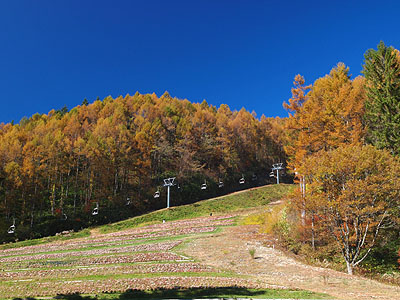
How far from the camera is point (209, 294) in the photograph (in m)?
10.9

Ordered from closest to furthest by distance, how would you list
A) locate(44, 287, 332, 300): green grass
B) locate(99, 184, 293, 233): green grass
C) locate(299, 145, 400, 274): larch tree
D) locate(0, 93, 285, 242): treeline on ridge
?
locate(44, 287, 332, 300): green grass < locate(299, 145, 400, 274): larch tree < locate(99, 184, 293, 233): green grass < locate(0, 93, 285, 242): treeline on ridge

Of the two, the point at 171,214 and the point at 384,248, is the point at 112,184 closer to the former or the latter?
the point at 171,214

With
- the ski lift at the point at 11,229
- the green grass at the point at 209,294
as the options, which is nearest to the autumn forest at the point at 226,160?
the ski lift at the point at 11,229

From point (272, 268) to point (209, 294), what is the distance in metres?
7.80

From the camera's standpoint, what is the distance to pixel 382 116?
77.9ft

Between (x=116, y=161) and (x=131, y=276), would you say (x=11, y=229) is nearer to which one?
(x=116, y=161)

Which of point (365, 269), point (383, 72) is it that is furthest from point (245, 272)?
point (383, 72)

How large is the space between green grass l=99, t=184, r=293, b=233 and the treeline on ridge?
8187mm

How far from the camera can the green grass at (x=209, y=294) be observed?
10469 mm

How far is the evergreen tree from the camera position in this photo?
22.6 meters

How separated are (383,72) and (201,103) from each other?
321 feet

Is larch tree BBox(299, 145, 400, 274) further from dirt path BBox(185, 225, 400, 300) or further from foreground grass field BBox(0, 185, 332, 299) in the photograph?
foreground grass field BBox(0, 185, 332, 299)

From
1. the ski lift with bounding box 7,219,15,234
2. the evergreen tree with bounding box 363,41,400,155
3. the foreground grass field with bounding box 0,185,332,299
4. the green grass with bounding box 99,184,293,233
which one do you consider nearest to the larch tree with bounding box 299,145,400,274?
the evergreen tree with bounding box 363,41,400,155

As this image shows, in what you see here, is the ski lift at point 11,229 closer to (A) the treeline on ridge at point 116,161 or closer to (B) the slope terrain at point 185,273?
(A) the treeline on ridge at point 116,161
